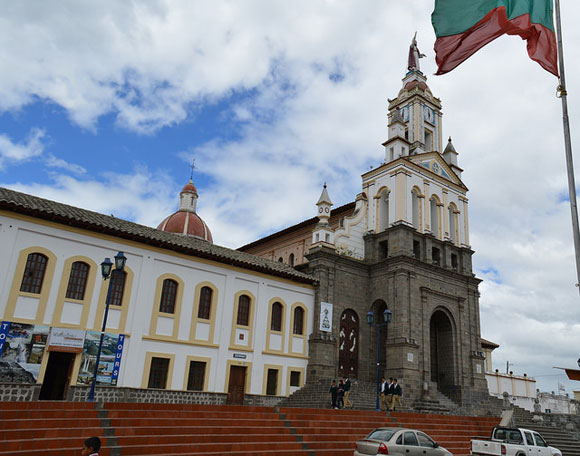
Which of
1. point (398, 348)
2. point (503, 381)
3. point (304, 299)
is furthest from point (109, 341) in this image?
point (503, 381)

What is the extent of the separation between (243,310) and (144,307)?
5982 mm

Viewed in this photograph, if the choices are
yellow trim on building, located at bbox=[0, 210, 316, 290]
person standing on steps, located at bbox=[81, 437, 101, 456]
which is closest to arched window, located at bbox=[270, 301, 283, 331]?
yellow trim on building, located at bbox=[0, 210, 316, 290]

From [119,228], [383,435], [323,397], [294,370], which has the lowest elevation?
[383,435]

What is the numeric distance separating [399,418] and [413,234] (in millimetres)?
14874

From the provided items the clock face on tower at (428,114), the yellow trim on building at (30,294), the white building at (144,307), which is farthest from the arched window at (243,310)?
the clock face on tower at (428,114)

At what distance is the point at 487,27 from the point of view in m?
13.5

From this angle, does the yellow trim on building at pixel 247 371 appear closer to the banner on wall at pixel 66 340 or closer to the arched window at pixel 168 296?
the arched window at pixel 168 296

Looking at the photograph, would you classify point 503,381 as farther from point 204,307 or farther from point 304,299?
point 204,307

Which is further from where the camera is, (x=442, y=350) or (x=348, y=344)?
(x=442, y=350)

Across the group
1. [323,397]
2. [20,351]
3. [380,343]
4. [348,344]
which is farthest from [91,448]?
[380,343]

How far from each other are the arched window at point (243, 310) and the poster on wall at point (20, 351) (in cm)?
1014

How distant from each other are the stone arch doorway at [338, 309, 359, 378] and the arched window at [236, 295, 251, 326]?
7.04 meters

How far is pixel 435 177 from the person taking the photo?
120ft

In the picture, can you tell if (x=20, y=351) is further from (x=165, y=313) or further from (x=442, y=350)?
(x=442, y=350)
